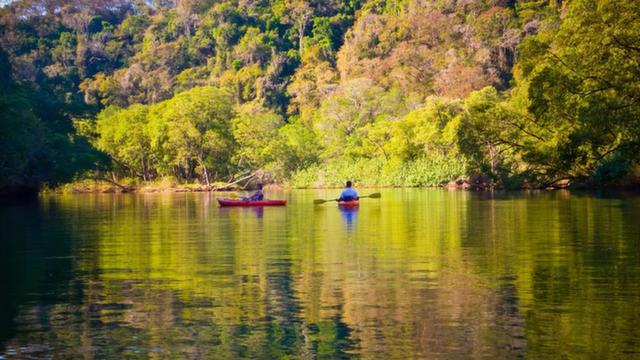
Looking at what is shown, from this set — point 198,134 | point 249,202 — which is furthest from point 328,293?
point 198,134

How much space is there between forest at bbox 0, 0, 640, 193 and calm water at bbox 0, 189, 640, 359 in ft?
64.9

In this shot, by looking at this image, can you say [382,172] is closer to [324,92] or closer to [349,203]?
[324,92]

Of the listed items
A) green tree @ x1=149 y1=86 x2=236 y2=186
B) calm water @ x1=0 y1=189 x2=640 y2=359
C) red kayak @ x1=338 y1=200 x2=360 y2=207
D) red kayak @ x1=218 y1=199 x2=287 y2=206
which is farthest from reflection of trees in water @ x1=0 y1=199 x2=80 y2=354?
green tree @ x1=149 y1=86 x2=236 y2=186

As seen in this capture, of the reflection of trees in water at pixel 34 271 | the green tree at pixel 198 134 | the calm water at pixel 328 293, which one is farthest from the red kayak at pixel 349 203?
the green tree at pixel 198 134

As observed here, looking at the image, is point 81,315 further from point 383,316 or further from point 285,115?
point 285,115

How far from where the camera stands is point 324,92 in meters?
120

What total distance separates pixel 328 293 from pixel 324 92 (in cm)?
10647

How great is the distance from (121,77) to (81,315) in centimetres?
12887

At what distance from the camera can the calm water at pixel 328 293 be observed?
10.9 metres

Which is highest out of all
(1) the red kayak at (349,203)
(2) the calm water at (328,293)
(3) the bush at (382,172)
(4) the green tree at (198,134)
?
(4) the green tree at (198,134)

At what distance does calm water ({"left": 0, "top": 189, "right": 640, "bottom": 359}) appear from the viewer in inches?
431

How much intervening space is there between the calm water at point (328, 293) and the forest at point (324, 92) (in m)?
19.8

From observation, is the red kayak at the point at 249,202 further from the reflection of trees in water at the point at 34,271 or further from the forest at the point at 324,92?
the forest at the point at 324,92

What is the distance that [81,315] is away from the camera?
13.1 metres
